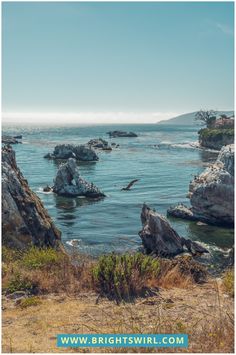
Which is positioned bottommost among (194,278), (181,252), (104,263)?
(181,252)

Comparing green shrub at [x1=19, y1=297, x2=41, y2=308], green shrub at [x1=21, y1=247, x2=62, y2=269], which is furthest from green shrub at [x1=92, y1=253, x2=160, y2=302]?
green shrub at [x1=19, y1=297, x2=41, y2=308]

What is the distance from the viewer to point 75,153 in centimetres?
10588

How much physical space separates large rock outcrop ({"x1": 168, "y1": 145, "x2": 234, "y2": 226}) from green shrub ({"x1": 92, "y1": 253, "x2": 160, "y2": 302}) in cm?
2808

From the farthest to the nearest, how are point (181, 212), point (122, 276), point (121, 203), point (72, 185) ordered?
1. point (72, 185)
2. point (121, 203)
3. point (181, 212)
4. point (122, 276)

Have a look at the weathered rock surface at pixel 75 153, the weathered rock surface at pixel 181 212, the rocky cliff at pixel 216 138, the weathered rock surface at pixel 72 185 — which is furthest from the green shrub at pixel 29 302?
the rocky cliff at pixel 216 138

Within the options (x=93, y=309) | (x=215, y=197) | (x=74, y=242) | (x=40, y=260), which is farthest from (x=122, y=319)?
(x=215, y=197)

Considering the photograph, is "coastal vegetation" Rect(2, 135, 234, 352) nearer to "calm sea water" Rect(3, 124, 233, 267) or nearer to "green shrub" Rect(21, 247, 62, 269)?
"green shrub" Rect(21, 247, 62, 269)

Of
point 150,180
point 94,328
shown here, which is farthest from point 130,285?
point 150,180

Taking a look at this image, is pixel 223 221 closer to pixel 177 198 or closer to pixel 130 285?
pixel 177 198

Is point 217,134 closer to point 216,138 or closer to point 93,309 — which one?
point 216,138

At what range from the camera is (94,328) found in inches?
436

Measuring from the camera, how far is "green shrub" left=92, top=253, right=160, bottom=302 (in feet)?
44.6

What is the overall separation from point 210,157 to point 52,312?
96806 millimetres

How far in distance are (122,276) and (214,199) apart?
29.9 meters
